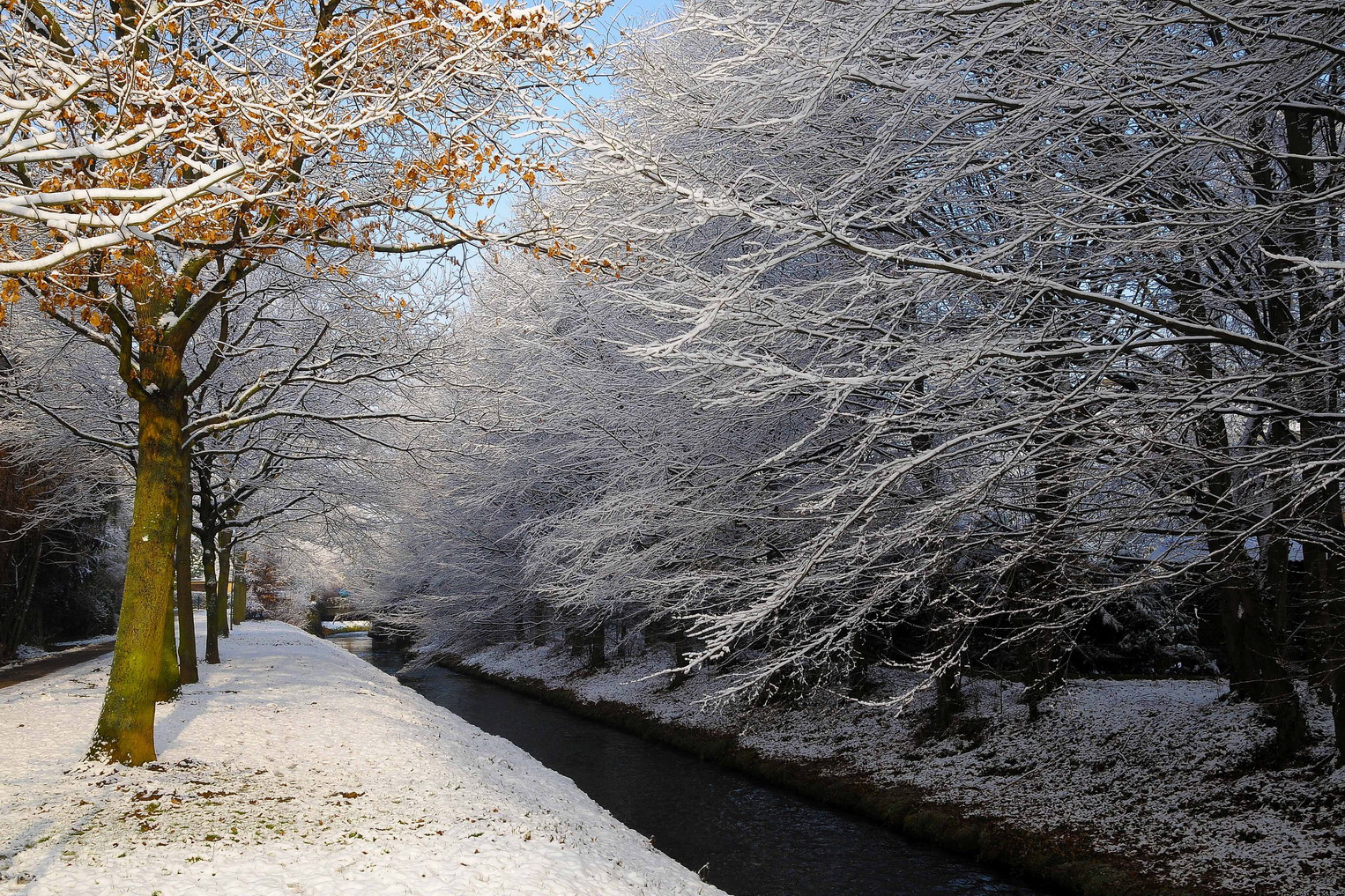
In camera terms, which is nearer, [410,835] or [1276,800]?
[410,835]

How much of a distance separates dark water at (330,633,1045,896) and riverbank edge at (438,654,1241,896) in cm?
17

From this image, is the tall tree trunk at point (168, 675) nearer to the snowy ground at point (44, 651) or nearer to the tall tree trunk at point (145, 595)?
the tall tree trunk at point (145, 595)

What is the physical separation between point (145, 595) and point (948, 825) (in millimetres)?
8847

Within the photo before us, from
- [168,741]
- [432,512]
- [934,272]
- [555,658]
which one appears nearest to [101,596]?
[432,512]

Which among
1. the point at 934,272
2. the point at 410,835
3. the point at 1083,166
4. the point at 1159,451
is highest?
the point at 1083,166

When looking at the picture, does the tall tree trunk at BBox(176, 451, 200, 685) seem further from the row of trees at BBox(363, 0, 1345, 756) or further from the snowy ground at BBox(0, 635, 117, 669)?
the snowy ground at BBox(0, 635, 117, 669)

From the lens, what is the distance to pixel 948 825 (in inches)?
396

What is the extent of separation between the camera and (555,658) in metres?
27.3

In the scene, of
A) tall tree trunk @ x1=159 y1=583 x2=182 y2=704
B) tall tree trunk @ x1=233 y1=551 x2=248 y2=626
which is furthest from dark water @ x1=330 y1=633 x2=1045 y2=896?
tall tree trunk @ x1=233 y1=551 x2=248 y2=626

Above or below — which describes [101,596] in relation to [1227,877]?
above

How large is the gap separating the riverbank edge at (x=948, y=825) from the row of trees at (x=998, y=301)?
89.2 inches

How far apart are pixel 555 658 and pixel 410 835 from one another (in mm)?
21036

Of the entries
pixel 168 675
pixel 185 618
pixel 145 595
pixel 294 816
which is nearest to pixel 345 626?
pixel 185 618

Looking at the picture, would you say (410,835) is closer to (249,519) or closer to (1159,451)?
(1159,451)
